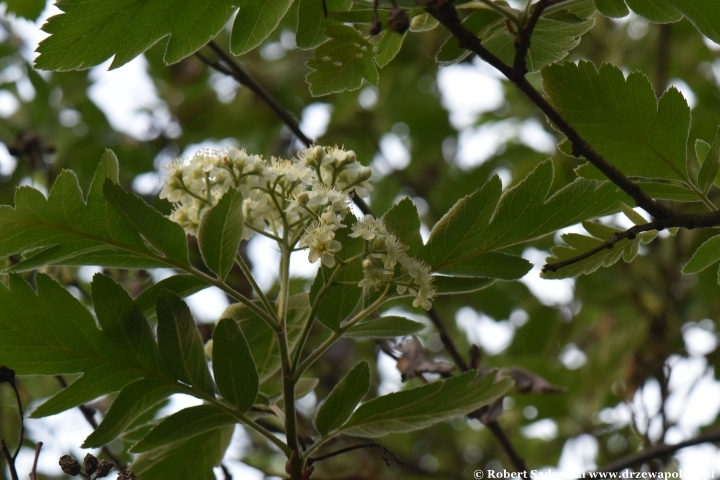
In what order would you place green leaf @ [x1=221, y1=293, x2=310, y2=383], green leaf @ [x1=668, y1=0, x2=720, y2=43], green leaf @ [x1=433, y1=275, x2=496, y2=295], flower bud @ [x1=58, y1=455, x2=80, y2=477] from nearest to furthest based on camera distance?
green leaf @ [x1=668, y1=0, x2=720, y2=43] → flower bud @ [x1=58, y1=455, x2=80, y2=477] → green leaf @ [x1=433, y1=275, x2=496, y2=295] → green leaf @ [x1=221, y1=293, x2=310, y2=383]

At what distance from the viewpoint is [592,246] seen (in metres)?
1.37

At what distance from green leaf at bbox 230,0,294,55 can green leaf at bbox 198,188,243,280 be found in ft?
0.84

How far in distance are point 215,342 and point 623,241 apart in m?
0.72

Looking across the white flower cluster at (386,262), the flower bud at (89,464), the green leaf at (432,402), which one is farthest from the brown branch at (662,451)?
the flower bud at (89,464)

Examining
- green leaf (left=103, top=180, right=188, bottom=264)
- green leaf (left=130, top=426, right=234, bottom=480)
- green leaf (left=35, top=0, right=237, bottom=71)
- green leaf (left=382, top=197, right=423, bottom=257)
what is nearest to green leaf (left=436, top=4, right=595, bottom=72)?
green leaf (left=382, top=197, right=423, bottom=257)

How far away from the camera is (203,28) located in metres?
1.26

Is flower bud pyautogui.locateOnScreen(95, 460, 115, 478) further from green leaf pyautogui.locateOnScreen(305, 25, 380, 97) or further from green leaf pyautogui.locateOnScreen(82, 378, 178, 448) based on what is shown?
green leaf pyautogui.locateOnScreen(305, 25, 380, 97)

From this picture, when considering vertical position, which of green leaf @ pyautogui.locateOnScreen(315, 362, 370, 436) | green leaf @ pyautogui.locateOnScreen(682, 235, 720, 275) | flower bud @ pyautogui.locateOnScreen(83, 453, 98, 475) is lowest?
green leaf @ pyautogui.locateOnScreen(315, 362, 370, 436)

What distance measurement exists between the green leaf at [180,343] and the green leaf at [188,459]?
0.74ft

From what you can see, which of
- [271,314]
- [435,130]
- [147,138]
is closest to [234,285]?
[147,138]

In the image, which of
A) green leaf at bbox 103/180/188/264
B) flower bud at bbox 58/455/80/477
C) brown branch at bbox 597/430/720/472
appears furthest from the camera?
brown branch at bbox 597/430/720/472

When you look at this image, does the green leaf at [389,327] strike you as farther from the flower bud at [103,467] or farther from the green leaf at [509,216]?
the flower bud at [103,467]

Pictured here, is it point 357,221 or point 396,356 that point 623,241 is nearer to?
point 357,221

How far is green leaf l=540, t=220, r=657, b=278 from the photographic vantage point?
51.5 inches
